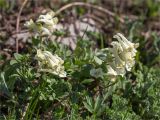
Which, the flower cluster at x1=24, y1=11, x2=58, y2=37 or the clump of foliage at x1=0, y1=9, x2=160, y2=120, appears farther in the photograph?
the flower cluster at x1=24, y1=11, x2=58, y2=37

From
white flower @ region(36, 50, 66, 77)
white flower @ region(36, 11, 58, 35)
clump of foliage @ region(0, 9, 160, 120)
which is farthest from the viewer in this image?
white flower @ region(36, 11, 58, 35)

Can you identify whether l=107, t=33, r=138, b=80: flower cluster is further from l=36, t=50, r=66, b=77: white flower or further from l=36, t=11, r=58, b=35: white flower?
l=36, t=11, r=58, b=35: white flower

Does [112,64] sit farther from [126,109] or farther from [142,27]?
[142,27]

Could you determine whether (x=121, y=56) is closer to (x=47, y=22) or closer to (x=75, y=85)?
(x=75, y=85)

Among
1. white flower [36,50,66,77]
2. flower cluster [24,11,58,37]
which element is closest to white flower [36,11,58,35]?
flower cluster [24,11,58,37]

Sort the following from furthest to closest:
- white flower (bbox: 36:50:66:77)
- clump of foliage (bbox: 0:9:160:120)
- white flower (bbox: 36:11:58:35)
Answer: white flower (bbox: 36:11:58:35), clump of foliage (bbox: 0:9:160:120), white flower (bbox: 36:50:66:77)

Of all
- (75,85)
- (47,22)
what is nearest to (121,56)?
(75,85)

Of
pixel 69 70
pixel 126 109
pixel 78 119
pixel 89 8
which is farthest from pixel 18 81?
pixel 89 8
